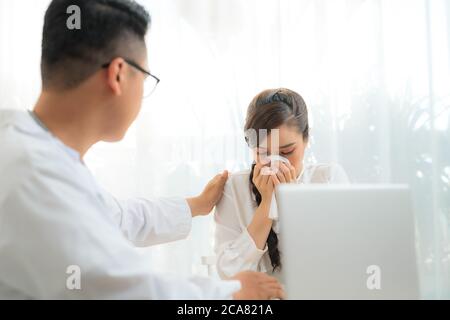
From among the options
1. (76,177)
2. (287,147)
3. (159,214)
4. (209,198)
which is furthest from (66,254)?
(287,147)

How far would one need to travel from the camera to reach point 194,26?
5.91ft

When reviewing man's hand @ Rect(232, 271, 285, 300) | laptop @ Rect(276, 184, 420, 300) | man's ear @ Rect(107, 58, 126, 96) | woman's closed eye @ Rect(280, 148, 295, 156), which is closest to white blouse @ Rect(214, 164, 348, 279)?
woman's closed eye @ Rect(280, 148, 295, 156)

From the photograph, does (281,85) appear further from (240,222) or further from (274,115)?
(240,222)

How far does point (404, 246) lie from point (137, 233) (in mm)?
739

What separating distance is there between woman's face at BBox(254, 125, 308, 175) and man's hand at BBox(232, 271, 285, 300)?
1.70ft

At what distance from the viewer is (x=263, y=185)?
1.31 metres

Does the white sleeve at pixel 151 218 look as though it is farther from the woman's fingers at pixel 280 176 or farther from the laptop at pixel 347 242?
the laptop at pixel 347 242

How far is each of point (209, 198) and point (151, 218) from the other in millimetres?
207

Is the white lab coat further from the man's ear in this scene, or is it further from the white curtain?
the white curtain

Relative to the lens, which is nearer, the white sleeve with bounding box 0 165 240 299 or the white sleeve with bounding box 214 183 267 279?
the white sleeve with bounding box 0 165 240 299

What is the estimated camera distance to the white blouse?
4.09ft

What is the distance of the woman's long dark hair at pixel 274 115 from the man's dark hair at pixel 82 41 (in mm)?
560

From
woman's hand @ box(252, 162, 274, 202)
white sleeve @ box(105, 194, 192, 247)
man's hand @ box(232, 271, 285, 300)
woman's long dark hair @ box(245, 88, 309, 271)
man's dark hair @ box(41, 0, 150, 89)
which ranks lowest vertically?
Answer: man's hand @ box(232, 271, 285, 300)

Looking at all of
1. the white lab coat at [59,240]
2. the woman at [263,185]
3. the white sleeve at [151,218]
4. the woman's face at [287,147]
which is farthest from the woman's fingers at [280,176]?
the white lab coat at [59,240]
